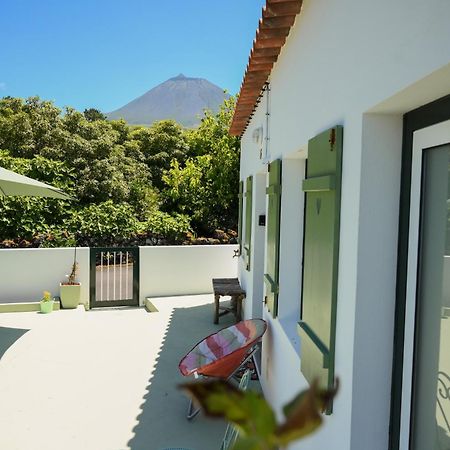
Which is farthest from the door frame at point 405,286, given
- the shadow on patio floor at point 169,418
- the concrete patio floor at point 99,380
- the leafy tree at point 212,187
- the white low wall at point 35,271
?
the leafy tree at point 212,187

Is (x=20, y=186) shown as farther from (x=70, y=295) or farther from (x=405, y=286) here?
(x=405, y=286)

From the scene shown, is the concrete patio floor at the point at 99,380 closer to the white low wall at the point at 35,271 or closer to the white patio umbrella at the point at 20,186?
the white low wall at the point at 35,271

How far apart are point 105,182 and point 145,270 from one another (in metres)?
6.60

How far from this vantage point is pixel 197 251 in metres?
10.6

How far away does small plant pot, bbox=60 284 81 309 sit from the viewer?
9.48 meters

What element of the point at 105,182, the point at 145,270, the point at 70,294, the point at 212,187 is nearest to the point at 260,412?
the point at 70,294

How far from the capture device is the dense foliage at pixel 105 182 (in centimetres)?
1197

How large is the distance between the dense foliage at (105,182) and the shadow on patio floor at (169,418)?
5.37 metres

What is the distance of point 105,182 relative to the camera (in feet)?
52.1

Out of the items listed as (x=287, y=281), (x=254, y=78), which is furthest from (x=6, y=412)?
(x=254, y=78)

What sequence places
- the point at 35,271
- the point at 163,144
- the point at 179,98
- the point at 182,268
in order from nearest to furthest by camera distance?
the point at 35,271 < the point at 182,268 < the point at 163,144 < the point at 179,98

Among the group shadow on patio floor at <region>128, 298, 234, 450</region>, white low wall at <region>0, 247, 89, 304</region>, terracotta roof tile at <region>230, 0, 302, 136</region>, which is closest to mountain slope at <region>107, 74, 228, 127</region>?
white low wall at <region>0, 247, 89, 304</region>

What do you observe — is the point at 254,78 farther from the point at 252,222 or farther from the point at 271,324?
the point at 271,324

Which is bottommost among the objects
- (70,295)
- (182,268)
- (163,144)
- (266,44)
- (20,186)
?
(70,295)
